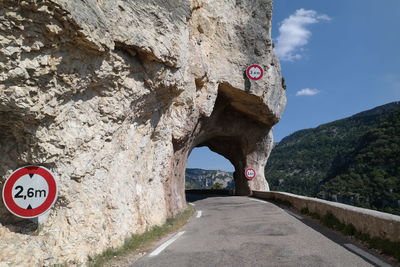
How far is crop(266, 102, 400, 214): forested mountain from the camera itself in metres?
59.2

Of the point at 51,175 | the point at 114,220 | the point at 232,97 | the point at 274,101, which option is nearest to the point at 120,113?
the point at 114,220

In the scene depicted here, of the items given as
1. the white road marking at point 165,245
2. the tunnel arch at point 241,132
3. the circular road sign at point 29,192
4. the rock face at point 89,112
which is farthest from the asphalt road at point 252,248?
the tunnel arch at point 241,132

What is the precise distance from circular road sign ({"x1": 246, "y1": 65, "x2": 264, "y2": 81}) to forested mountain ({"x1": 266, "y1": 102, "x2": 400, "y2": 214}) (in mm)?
35995

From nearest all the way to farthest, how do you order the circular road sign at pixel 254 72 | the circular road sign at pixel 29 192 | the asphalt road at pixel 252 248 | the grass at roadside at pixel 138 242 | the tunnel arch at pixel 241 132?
1. the circular road sign at pixel 29 192
2. the asphalt road at pixel 252 248
3. the grass at roadside at pixel 138 242
4. the circular road sign at pixel 254 72
5. the tunnel arch at pixel 241 132

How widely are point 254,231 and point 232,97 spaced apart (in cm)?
1460

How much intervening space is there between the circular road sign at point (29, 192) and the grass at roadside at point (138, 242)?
1.64m

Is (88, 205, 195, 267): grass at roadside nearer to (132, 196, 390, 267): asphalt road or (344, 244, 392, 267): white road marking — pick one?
(132, 196, 390, 267): asphalt road

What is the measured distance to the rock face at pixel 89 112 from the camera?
4926 mm

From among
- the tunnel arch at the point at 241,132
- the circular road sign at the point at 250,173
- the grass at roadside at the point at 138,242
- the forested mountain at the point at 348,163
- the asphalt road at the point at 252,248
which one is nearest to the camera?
the asphalt road at the point at 252,248

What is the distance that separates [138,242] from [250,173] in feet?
72.9

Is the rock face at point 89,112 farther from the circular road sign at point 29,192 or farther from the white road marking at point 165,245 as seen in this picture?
the white road marking at point 165,245

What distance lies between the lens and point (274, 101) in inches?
974

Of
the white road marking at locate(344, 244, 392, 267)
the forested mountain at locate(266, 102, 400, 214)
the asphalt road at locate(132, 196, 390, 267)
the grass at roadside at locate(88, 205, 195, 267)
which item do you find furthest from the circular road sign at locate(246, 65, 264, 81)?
the forested mountain at locate(266, 102, 400, 214)

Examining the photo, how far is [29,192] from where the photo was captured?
4.46 m
